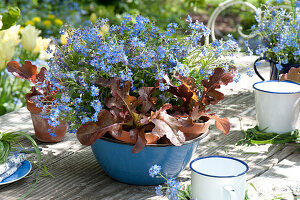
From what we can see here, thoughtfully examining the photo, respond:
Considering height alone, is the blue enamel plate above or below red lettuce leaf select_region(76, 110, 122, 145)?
below

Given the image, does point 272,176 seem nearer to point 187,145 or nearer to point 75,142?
point 187,145

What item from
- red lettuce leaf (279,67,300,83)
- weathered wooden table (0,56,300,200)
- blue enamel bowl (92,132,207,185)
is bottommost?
weathered wooden table (0,56,300,200)

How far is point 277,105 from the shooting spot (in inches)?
56.9

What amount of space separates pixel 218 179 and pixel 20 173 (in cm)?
57

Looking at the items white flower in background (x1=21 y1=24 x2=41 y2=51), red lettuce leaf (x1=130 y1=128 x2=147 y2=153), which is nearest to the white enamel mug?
red lettuce leaf (x1=130 y1=128 x2=147 y2=153)

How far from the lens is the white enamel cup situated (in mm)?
1430

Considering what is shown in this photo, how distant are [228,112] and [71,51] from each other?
29.1 inches

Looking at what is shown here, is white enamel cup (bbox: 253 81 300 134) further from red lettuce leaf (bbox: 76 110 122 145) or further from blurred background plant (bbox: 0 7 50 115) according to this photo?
blurred background plant (bbox: 0 7 50 115)

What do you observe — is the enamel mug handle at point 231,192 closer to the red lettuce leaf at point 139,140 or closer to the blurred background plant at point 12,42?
the red lettuce leaf at point 139,140

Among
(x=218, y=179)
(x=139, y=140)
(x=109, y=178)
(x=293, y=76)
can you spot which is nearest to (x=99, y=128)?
(x=139, y=140)

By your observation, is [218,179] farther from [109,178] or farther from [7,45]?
[7,45]

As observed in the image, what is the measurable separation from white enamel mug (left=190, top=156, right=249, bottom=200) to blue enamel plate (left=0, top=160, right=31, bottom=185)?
48 centimetres

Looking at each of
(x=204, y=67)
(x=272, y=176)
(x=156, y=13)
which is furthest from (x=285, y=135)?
(x=156, y=13)

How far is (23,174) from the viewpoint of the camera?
1.23 m
